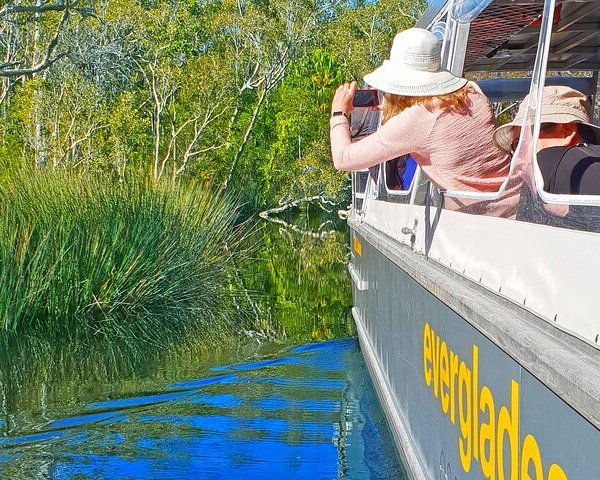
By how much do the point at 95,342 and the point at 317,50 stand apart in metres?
40.7

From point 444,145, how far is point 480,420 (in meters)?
1.22

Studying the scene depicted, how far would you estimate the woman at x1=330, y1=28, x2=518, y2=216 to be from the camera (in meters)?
3.83

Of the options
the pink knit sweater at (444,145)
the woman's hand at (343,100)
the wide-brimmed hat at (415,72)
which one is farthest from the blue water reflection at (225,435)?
the wide-brimmed hat at (415,72)

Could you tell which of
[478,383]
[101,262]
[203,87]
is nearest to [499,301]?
[478,383]

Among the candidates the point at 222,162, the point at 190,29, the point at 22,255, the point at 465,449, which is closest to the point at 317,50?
the point at 222,162

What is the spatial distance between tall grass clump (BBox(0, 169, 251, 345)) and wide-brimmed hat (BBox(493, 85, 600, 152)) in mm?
6910

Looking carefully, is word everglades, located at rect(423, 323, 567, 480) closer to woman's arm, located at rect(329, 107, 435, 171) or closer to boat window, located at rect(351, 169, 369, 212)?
woman's arm, located at rect(329, 107, 435, 171)

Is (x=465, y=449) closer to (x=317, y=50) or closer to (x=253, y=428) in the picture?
(x=253, y=428)

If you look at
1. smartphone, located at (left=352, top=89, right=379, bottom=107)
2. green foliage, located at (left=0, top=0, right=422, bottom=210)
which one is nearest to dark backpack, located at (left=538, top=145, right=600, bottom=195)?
smartphone, located at (left=352, top=89, right=379, bottom=107)

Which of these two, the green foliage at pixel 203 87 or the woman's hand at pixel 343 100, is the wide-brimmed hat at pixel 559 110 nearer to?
the woman's hand at pixel 343 100

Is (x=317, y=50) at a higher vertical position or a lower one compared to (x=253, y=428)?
higher

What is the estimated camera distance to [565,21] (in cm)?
480

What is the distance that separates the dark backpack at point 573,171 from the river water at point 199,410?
283cm

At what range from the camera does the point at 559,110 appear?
320cm
